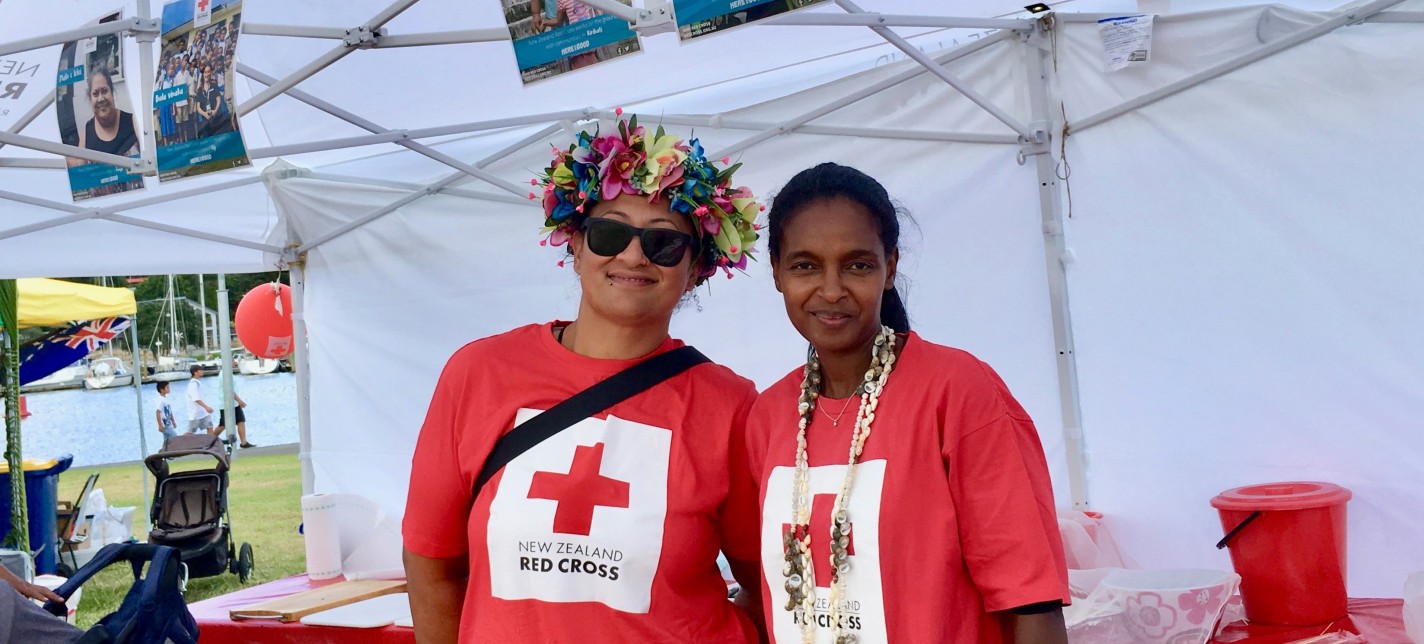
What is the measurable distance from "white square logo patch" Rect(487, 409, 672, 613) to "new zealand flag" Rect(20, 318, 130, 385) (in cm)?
1252

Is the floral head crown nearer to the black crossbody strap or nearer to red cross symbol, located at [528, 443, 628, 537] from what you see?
the black crossbody strap

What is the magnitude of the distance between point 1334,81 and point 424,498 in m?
2.74

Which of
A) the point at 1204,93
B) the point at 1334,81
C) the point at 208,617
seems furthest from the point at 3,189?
the point at 1334,81

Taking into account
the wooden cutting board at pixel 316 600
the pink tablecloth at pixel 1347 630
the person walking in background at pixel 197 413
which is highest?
the person walking in background at pixel 197 413

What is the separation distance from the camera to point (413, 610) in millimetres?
1808

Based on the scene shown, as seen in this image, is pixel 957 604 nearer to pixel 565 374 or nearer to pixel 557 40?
pixel 565 374

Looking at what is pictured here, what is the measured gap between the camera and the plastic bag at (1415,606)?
2.39 metres

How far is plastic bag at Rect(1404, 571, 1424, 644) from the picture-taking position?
94.2 inches

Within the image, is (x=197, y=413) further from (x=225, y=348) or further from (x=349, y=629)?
(x=349, y=629)

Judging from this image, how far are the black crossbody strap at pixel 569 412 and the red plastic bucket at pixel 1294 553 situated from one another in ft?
5.98

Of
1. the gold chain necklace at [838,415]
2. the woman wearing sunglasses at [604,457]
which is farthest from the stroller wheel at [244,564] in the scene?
the gold chain necklace at [838,415]

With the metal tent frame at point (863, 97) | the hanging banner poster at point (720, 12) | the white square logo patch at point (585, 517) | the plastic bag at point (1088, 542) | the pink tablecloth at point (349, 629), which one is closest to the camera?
the white square logo patch at point (585, 517)

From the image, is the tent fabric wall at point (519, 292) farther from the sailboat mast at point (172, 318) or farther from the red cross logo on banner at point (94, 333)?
the sailboat mast at point (172, 318)

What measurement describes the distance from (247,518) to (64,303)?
3173mm
